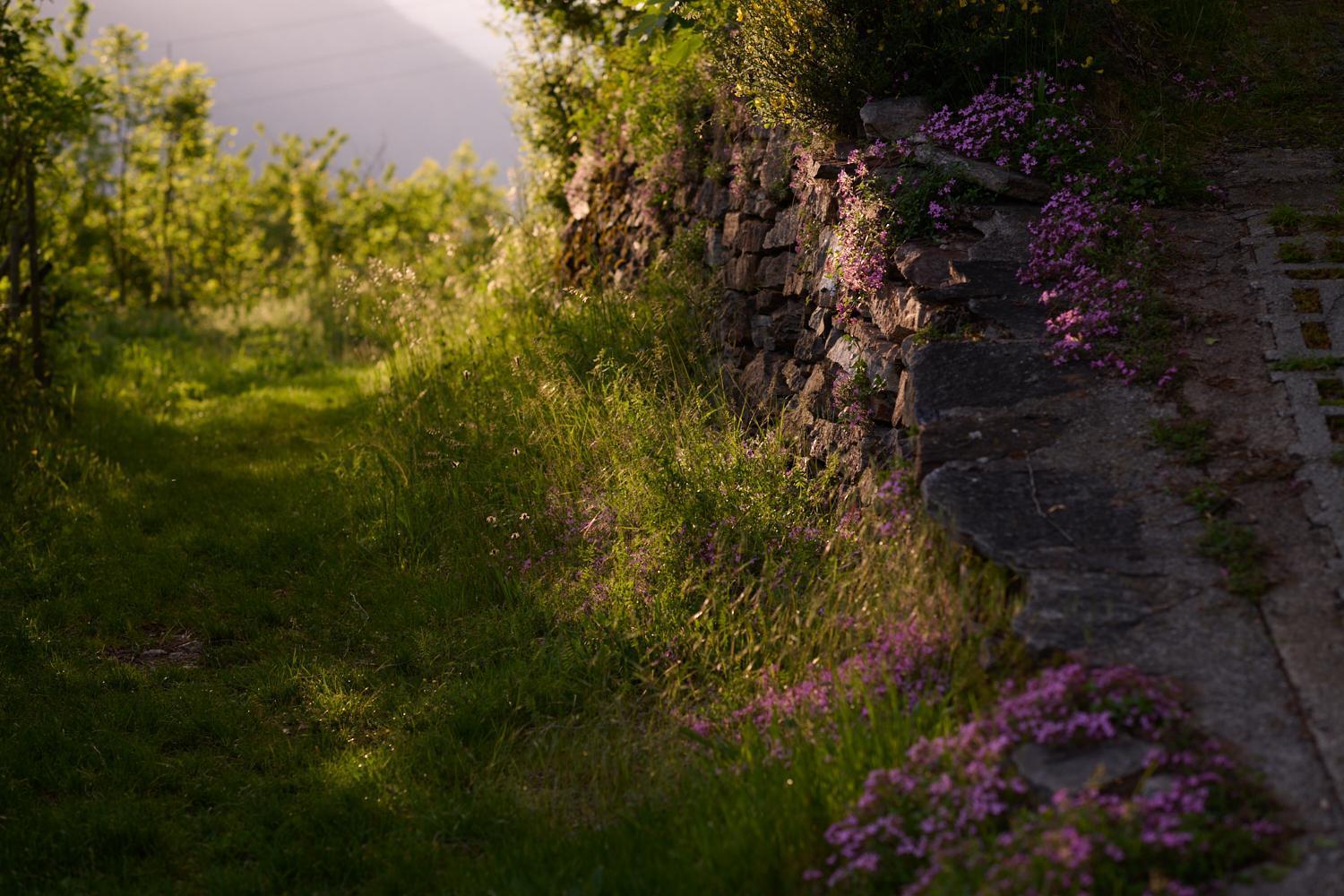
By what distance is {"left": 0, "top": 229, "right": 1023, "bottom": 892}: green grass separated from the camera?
347 centimetres

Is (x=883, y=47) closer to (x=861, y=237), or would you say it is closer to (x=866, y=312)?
(x=861, y=237)

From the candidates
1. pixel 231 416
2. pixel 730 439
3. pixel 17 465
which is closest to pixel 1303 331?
pixel 730 439

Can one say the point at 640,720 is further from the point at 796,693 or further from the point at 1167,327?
the point at 1167,327

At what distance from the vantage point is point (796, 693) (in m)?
3.75

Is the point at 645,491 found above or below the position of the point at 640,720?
above

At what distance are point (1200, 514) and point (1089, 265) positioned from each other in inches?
63.0

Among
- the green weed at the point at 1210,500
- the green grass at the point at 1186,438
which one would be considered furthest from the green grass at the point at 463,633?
the green grass at the point at 1186,438

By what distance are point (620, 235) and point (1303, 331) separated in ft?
17.3

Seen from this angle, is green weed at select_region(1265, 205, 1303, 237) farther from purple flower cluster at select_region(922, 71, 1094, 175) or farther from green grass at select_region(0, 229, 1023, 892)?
green grass at select_region(0, 229, 1023, 892)

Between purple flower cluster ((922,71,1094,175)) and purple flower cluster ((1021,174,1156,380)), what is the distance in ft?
0.66

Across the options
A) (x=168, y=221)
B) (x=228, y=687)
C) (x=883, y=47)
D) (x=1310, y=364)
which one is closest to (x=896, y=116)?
(x=883, y=47)

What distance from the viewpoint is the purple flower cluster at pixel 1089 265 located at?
4.54 meters

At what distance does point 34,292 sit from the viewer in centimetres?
830

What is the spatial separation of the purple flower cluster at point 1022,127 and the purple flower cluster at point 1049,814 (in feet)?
10.1
